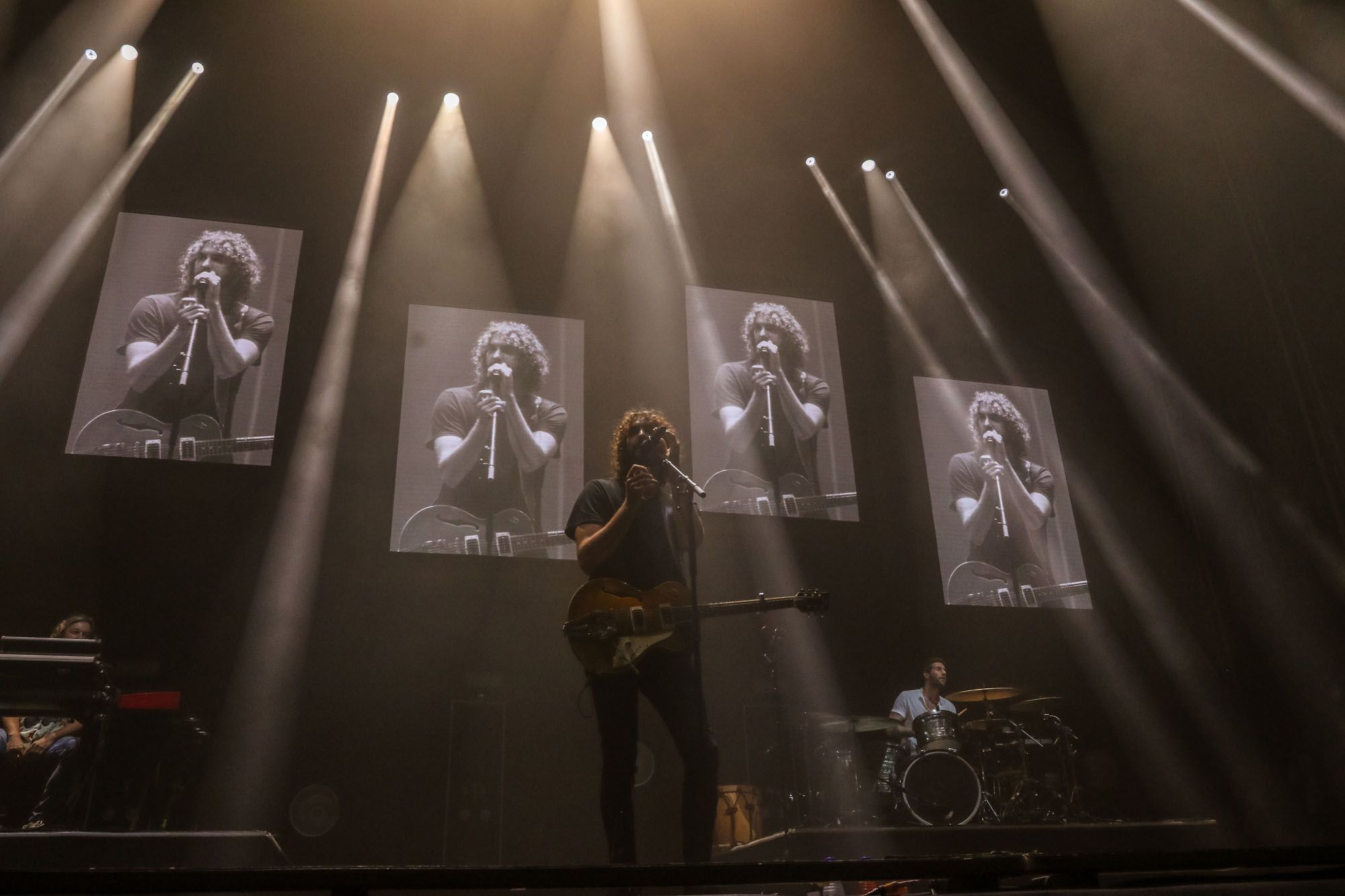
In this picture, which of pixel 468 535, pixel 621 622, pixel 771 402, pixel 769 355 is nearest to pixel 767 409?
pixel 771 402

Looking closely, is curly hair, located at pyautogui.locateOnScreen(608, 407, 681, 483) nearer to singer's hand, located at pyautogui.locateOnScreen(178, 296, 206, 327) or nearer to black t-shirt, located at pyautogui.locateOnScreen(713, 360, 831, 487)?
black t-shirt, located at pyautogui.locateOnScreen(713, 360, 831, 487)

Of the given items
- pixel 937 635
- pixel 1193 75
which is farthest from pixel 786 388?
pixel 1193 75

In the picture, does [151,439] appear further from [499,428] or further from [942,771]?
[942,771]

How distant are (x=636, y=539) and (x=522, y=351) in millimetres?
2635

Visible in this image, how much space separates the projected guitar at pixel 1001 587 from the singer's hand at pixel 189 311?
4313 mm


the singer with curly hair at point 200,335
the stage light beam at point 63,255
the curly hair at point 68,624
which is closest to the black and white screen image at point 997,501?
the singer with curly hair at point 200,335

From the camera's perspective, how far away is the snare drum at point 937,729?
181 inches

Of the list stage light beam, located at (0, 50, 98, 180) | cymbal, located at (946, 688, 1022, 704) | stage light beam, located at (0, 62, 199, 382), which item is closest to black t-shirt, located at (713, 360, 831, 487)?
cymbal, located at (946, 688, 1022, 704)

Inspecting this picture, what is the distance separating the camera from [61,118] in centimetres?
492

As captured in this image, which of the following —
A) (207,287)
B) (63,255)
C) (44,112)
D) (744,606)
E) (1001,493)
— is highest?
(44,112)

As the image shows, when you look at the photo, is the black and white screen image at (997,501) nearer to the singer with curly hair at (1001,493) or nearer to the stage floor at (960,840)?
the singer with curly hair at (1001,493)

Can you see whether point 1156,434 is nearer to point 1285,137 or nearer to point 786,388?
point 1285,137

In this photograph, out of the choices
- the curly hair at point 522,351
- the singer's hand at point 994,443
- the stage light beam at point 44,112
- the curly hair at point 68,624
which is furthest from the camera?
the singer's hand at point 994,443

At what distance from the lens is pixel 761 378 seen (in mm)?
5465
